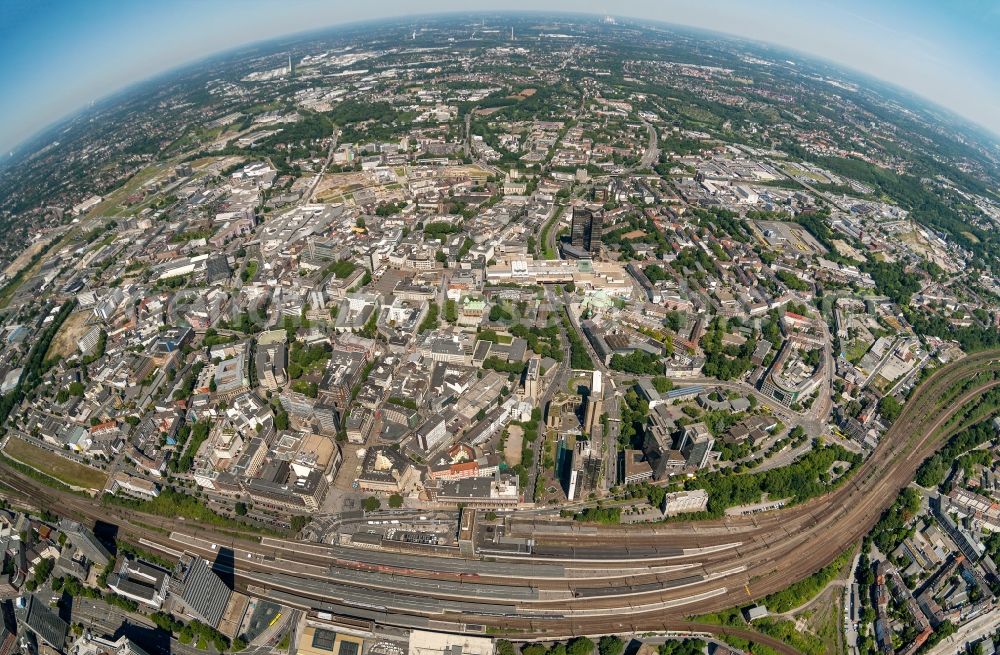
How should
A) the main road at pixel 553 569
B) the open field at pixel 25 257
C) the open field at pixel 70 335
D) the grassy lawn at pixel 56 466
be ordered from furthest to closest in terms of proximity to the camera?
the open field at pixel 25 257 < the open field at pixel 70 335 < the grassy lawn at pixel 56 466 < the main road at pixel 553 569

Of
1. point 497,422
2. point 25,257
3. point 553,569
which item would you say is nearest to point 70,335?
point 25,257

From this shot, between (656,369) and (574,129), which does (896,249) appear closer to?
(656,369)

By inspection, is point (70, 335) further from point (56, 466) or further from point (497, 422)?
point (497, 422)

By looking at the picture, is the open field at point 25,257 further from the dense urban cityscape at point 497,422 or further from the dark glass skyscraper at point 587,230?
the dark glass skyscraper at point 587,230

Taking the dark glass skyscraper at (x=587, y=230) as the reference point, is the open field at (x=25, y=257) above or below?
below

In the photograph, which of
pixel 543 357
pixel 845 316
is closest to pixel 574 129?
pixel 845 316

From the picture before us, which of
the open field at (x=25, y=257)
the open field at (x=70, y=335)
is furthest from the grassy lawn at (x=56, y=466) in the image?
the open field at (x=25, y=257)

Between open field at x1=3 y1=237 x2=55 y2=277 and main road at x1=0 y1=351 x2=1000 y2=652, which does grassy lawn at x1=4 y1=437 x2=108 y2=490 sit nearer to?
main road at x1=0 y1=351 x2=1000 y2=652
